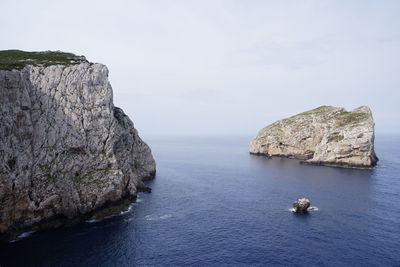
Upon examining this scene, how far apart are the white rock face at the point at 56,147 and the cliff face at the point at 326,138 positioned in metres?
114

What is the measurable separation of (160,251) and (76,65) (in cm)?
5486

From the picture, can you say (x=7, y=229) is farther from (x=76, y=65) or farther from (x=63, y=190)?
(x=76, y=65)

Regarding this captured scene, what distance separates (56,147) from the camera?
214 feet

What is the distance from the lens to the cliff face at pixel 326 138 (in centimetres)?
13488

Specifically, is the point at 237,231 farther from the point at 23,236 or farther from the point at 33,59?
the point at 33,59

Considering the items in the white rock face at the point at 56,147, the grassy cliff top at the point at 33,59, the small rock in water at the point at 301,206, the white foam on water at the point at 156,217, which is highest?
the grassy cliff top at the point at 33,59

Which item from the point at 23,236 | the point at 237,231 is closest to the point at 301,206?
the point at 237,231

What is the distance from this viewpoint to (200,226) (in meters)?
65.9

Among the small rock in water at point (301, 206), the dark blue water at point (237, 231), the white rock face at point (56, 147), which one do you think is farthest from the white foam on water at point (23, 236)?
the small rock in water at point (301, 206)

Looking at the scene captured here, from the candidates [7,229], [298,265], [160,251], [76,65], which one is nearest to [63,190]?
[7,229]

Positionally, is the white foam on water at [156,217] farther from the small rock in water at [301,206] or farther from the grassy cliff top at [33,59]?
the grassy cliff top at [33,59]

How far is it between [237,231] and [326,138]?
361ft

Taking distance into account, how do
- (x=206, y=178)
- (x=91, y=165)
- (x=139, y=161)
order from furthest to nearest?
(x=206, y=178), (x=139, y=161), (x=91, y=165)

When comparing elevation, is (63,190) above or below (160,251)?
above
